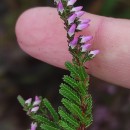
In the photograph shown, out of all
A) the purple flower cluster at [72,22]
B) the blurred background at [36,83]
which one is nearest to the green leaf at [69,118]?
the purple flower cluster at [72,22]

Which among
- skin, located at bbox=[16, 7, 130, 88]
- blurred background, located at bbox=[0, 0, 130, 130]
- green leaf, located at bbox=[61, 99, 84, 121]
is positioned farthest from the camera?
blurred background, located at bbox=[0, 0, 130, 130]

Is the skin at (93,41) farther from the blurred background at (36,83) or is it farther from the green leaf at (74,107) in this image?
the blurred background at (36,83)

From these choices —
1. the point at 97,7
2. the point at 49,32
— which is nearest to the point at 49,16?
the point at 49,32

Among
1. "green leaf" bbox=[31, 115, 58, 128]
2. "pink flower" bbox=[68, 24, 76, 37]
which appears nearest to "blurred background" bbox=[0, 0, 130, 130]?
"green leaf" bbox=[31, 115, 58, 128]

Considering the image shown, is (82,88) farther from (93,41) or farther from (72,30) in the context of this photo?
(93,41)

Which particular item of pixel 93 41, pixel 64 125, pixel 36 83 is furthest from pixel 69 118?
pixel 36 83

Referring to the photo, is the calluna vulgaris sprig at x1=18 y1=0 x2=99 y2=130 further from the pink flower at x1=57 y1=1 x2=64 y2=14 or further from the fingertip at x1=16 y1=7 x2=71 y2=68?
the fingertip at x1=16 y1=7 x2=71 y2=68

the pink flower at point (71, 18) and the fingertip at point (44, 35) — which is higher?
the pink flower at point (71, 18)

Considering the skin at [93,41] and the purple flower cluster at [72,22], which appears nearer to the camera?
the purple flower cluster at [72,22]
